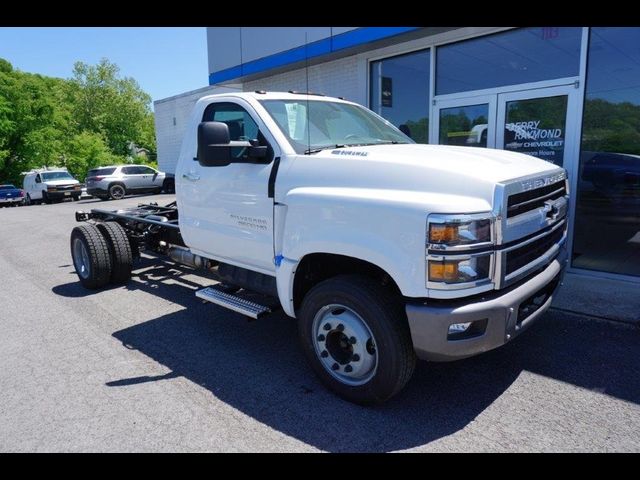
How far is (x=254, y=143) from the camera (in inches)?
150

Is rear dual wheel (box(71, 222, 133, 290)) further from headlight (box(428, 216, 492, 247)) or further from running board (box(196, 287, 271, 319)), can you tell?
headlight (box(428, 216, 492, 247))

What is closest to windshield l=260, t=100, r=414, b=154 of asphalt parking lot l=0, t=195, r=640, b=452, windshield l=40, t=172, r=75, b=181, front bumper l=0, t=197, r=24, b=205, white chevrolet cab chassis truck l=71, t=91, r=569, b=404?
white chevrolet cab chassis truck l=71, t=91, r=569, b=404

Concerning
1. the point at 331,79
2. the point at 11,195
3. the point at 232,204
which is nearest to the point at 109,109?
the point at 11,195

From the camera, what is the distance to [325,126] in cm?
405

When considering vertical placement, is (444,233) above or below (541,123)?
below

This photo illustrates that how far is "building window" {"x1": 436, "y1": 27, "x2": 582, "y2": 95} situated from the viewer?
660 centimetres

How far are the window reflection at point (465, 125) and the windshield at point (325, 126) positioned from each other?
12.0 ft

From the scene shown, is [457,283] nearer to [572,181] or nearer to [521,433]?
[521,433]

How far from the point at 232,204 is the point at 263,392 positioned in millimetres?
1618

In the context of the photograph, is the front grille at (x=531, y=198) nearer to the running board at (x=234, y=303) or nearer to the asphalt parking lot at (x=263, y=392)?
the asphalt parking lot at (x=263, y=392)

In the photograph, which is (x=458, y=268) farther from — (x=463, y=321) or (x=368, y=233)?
(x=368, y=233)

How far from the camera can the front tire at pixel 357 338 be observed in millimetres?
2969

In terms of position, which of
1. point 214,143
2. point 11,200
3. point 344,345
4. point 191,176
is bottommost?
point 11,200
